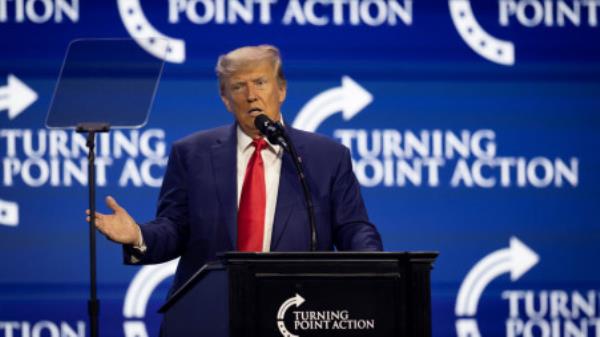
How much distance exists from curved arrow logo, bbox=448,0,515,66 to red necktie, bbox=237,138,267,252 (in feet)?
5.82

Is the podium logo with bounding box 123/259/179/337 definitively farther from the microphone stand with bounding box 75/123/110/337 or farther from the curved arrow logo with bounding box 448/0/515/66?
the curved arrow logo with bounding box 448/0/515/66

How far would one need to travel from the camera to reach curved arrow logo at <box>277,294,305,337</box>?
2.59 metres

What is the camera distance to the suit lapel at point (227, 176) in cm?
348

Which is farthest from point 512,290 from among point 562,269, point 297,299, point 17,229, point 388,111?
point 297,299

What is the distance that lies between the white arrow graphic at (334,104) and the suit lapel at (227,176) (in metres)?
1.25

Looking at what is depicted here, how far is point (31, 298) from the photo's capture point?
190 inches

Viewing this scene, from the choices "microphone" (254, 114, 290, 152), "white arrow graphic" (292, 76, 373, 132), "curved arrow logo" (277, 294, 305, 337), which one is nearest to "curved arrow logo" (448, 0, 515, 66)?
"white arrow graphic" (292, 76, 373, 132)

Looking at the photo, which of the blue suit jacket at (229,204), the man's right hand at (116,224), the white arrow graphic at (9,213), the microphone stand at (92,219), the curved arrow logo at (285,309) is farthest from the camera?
the white arrow graphic at (9,213)

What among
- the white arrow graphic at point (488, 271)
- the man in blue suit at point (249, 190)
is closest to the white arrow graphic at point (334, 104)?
the white arrow graphic at point (488, 271)

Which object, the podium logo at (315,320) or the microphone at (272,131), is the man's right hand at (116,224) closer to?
the microphone at (272,131)

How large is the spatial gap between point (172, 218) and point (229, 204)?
198mm

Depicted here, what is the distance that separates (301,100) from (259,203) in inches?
57.3

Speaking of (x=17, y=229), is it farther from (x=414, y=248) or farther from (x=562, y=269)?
(x=562, y=269)

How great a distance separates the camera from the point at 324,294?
262cm
